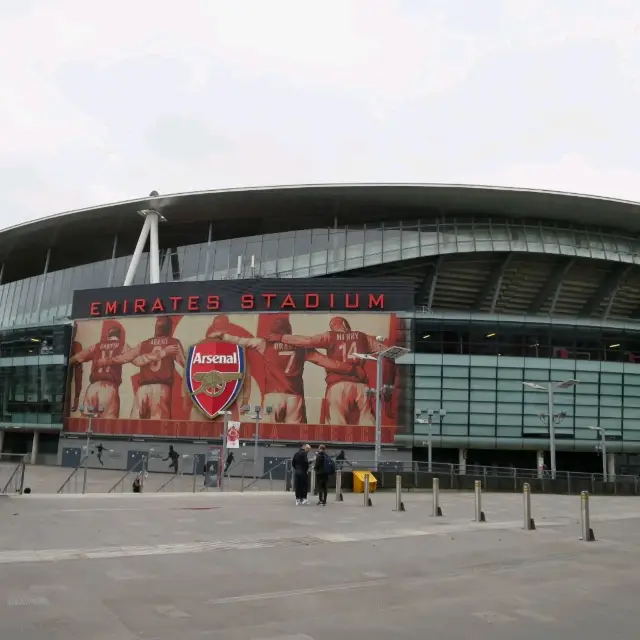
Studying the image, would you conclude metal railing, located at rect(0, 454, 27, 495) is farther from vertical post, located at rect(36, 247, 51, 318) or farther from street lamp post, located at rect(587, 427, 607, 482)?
vertical post, located at rect(36, 247, 51, 318)

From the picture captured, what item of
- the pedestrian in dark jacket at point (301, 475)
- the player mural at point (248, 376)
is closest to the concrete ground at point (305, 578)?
the pedestrian in dark jacket at point (301, 475)

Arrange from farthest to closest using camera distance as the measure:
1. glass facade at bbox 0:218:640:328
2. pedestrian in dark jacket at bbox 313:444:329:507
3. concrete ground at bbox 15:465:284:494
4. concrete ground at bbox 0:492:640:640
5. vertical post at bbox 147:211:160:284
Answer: vertical post at bbox 147:211:160:284 < glass facade at bbox 0:218:640:328 < concrete ground at bbox 15:465:284:494 < pedestrian in dark jacket at bbox 313:444:329:507 < concrete ground at bbox 0:492:640:640

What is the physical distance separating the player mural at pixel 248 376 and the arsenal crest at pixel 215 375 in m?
0.07

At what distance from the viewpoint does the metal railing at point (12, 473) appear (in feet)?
63.0

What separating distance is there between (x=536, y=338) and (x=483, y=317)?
173 inches

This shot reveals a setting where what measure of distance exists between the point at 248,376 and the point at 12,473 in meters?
28.6

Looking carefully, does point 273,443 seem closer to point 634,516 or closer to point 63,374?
point 63,374

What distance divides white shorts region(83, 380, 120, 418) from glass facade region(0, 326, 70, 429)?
304 centimetres

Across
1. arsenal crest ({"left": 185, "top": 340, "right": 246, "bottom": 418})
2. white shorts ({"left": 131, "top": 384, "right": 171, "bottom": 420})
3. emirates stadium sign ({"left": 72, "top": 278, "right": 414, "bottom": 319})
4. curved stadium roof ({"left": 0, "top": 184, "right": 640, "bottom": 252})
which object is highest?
curved stadium roof ({"left": 0, "top": 184, "right": 640, "bottom": 252})

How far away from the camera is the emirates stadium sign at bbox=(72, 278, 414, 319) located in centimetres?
4778

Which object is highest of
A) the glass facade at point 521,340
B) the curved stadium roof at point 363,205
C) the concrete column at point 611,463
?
the curved stadium roof at point 363,205

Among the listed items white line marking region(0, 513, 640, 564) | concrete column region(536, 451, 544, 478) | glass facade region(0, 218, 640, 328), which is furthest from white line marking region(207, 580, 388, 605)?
glass facade region(0, 218, 640, 328)

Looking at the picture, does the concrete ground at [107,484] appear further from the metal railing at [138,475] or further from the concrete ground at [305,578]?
the concrete ground at [305,578]

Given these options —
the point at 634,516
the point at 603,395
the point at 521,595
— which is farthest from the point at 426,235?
the point at 521,595
